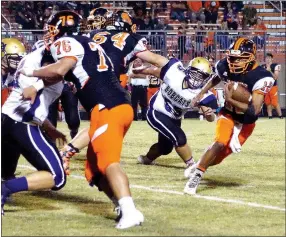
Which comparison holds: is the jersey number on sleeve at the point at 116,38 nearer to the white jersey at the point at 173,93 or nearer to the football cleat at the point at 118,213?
the white jersey at the point at 173,93

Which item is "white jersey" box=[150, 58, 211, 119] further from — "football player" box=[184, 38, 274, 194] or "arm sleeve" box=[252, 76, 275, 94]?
"arm sleeve" box=[252, 76, 275, 94]

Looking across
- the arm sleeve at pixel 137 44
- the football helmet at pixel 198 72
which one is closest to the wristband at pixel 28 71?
the arm sleeve at pixel 137 44

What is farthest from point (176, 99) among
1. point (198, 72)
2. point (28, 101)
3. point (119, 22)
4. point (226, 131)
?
point (28, 101)

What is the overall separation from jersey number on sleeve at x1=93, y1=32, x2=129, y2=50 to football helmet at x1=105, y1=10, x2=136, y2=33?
8cm

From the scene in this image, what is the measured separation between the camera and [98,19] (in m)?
8.70

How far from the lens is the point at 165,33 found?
1873 cm

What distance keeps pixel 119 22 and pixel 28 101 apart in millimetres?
2041

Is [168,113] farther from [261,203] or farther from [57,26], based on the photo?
[57,26]

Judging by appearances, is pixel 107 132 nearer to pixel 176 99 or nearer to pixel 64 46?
pixel 64 46

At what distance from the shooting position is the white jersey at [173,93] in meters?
8.42

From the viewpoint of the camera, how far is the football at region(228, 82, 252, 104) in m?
7.26

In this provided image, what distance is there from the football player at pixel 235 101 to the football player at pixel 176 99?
0.55 m

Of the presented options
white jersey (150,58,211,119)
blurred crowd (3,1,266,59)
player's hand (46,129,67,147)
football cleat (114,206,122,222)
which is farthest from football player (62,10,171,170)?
blurred crowd (3,1,266,59)

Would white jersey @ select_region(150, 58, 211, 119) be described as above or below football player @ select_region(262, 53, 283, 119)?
above
